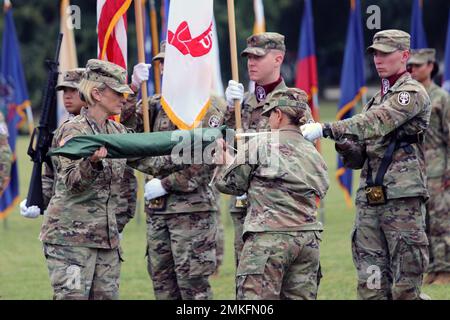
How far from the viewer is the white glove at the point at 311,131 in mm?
7595

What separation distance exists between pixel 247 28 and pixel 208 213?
4276cm

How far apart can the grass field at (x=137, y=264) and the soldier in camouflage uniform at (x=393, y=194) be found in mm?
1787

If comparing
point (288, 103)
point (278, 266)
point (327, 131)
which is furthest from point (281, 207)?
point (327, 131)

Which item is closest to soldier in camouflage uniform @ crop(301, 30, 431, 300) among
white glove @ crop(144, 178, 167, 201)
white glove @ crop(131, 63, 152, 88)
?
white glove @ crop(144, 178, 167, 201)

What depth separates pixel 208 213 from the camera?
9305 millimetres

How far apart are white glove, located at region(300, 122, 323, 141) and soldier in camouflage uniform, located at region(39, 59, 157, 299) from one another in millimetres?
1353

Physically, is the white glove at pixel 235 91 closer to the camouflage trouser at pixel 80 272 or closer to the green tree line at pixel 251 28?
the camouflage trouser at pixel 80 272

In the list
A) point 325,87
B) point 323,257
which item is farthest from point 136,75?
point 325,87

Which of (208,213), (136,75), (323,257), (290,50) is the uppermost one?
(290,50)

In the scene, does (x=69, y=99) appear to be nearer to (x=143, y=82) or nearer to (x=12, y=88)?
(x=143, y=82)

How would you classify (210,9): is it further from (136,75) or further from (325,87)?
(325,87)

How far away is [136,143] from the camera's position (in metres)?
7.31

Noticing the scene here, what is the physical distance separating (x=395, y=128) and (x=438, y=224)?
3.57 meters

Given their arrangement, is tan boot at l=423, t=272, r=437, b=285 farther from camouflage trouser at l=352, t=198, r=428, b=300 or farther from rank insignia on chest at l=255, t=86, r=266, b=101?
rank insignia on chest at l=255, t=86, r=266, b=101
